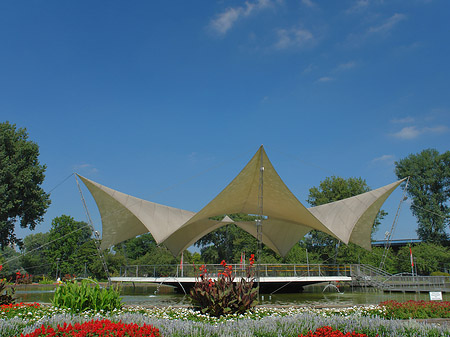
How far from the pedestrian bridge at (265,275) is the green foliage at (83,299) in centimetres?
1438

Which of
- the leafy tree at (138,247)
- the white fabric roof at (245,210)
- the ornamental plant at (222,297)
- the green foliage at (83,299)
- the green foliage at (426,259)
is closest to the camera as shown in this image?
the green foliage at (83,299)

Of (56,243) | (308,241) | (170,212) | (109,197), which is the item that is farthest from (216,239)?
(109,197)

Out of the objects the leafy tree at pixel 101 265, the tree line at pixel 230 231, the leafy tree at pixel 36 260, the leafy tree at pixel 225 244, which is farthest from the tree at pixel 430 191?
the leafy tree at pixel 36 260

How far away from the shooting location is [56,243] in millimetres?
48094

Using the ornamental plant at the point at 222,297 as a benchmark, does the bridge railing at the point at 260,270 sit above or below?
below

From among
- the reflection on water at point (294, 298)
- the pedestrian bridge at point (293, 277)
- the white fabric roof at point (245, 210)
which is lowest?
the reflection on water at point (294, 298)

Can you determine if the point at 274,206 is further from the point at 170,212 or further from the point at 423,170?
the point at 423,170

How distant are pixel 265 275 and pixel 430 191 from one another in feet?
94.4

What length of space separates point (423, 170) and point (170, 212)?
3229cm

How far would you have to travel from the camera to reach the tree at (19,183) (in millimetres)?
28062

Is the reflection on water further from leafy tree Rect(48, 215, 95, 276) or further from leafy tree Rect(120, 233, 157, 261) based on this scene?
leafy tree Rect(120, 233, 157, 261)

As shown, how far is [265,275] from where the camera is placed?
22781 mm

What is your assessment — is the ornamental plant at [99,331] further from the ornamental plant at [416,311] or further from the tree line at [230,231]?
the tree line at [230,231]

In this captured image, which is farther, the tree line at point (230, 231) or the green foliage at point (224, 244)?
the green foliage at point (224, 244)
